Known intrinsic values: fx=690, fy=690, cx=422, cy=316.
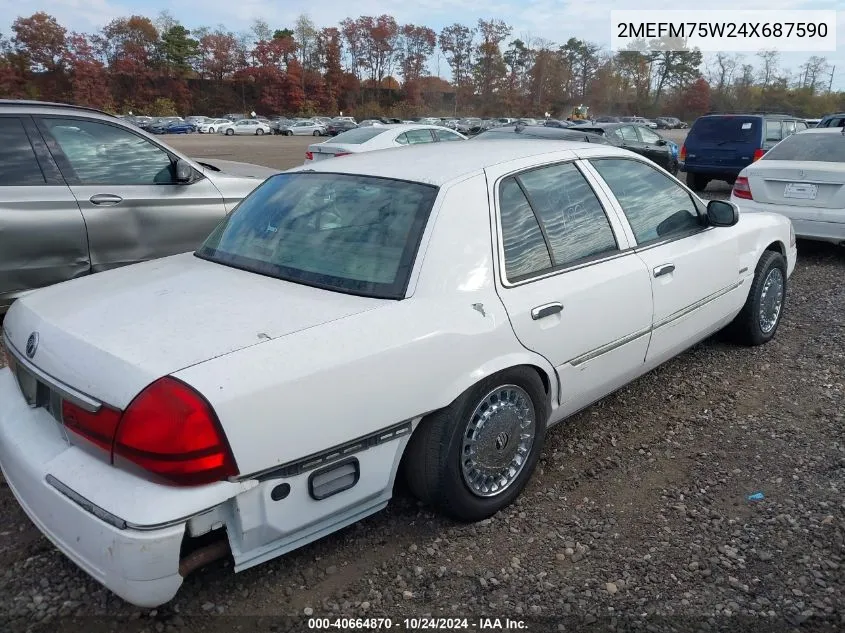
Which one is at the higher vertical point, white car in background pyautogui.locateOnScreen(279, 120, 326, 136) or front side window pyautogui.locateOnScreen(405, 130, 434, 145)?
front side window pyautogui.locateOnScreen(405, 130, 434, 145)

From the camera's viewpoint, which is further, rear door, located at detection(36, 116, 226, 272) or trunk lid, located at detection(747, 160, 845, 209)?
trunk lid, located at detection(747, 160, 845, 209)

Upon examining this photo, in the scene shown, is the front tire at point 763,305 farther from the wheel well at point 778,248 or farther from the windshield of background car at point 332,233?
the windshield of background car at point 332,233

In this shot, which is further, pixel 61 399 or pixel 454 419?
pixel 454 419

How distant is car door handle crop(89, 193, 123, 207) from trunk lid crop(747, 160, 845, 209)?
21.7ft

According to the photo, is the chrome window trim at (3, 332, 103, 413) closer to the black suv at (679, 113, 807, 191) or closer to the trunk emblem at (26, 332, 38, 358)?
the trunk emblem at (26, 332, 38, 358)

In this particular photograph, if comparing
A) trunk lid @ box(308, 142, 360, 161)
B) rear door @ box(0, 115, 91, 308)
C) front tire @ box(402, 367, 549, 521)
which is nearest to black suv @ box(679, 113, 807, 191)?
trunk lid @ box(308, 142, 360, 161)

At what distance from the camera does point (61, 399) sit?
2268 mm

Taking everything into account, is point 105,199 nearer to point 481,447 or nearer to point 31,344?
point 31,344

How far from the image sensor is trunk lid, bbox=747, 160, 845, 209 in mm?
7172

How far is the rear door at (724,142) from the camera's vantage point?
42.1 feet

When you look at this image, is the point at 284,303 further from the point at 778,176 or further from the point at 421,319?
the point at 778,176

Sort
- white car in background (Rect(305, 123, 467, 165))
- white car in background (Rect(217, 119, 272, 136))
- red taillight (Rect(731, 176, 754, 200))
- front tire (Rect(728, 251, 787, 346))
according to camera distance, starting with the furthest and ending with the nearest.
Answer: white car in background (Rect(217, 119, 272, 136)), white car in background (Rect(305, 123, 467, 165)), red taillight (Rect(731, 176, 754, 200)), front tire (Rect(728, 251, 787, 346))

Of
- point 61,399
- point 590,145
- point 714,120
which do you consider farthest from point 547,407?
point 714,120

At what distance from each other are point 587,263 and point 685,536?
1.24 metres
